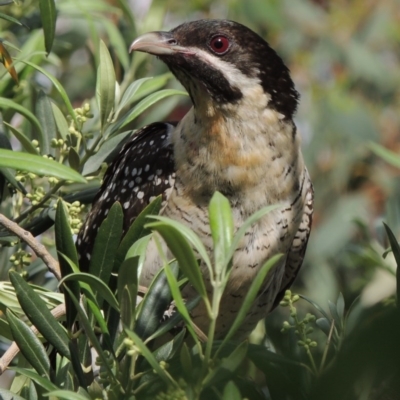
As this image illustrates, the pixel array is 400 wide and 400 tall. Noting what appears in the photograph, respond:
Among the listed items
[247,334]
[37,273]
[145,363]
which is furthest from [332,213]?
[145,363]

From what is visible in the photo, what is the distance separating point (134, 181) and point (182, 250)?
7.05 feet

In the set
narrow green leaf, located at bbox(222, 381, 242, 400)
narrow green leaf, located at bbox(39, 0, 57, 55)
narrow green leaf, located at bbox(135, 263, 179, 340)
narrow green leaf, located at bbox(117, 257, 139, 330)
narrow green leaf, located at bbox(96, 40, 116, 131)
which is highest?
narrow green leaf, located at bbox(39, 0, 57, 55)

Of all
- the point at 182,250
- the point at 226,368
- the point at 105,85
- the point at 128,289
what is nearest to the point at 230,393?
the point at 226,368

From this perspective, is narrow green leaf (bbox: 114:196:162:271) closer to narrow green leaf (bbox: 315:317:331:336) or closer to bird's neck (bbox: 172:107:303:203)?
narrow green leaf (bbox: 315:317:331:336)

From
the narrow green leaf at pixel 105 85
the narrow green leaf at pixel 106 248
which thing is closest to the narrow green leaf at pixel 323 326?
the narrow green leaf at pixel 106 248

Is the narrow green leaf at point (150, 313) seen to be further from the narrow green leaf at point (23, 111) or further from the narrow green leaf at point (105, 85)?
the narrow green leaf at point (105, 85)

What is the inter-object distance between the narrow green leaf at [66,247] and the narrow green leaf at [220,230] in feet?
1.22

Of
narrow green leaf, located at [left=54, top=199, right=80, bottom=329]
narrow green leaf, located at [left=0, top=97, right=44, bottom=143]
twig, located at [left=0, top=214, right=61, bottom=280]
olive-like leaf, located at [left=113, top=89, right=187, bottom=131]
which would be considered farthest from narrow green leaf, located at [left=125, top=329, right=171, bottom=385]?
olive-like leaf, located at [left=113, top=89, right=187, bottom=131]

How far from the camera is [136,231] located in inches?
84.7

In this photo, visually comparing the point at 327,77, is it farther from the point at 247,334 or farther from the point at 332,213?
the point at 247,334

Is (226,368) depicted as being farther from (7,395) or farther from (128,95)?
(128,95)

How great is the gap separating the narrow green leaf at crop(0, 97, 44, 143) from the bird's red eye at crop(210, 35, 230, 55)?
1.05 metres

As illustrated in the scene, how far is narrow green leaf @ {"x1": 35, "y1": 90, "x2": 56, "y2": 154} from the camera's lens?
9.91ft

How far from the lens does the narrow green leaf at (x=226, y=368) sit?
64.7 inches
